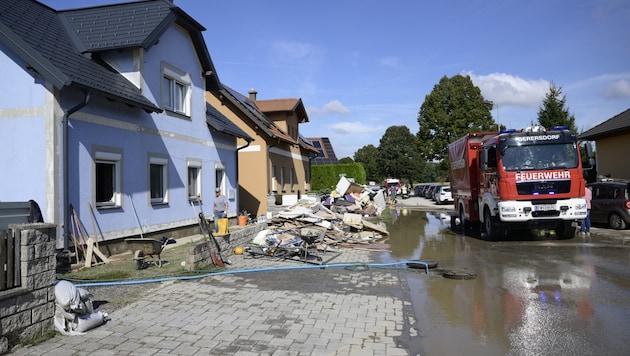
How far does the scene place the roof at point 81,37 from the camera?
920 cm

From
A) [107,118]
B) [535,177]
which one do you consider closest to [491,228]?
[535,177]

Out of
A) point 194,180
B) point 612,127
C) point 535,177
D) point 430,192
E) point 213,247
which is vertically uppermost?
point 612,127

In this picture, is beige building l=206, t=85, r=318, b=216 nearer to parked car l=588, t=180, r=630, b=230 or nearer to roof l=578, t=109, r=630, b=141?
parked car l=588, t=180, r=630, b=230

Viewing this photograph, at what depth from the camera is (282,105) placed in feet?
94.8

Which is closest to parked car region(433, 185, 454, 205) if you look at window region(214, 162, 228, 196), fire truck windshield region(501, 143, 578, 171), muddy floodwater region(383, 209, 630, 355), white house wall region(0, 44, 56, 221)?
window region(214, 162, 228, 196)

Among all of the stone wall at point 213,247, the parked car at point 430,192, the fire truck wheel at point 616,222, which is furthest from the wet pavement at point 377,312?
the parked car at point 430,192

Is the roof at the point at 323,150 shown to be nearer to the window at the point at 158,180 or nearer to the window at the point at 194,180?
the window at the point at 194,180

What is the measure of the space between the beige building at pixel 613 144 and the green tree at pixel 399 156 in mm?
58733

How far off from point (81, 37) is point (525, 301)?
12447 millimetres

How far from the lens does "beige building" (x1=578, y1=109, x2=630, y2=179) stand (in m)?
23.8

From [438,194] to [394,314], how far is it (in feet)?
119

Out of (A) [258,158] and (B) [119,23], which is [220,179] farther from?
(B) [119,23]

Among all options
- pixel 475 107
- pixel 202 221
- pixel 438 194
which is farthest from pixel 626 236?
pixel 475 107

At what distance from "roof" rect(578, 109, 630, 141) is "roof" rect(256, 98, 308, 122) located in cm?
1780
